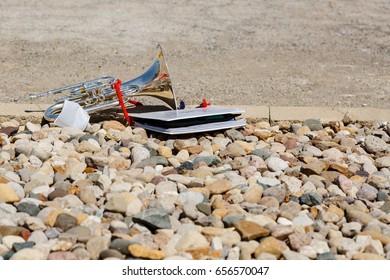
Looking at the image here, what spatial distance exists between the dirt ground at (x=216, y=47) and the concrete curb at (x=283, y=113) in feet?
1.22

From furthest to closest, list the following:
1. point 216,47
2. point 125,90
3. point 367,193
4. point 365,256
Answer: point 216,47
point 125,90
point 367,193
point 365,256

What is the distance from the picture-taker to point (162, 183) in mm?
3914

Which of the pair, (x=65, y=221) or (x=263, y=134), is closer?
(x=65, y=221)

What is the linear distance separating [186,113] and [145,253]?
1887 millimetres

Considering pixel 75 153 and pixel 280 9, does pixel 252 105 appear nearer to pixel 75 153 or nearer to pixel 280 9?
pixel 75 153

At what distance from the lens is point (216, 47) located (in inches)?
293

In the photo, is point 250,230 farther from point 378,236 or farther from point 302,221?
point 378,236

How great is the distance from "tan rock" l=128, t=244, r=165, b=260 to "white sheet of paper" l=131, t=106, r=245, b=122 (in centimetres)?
170

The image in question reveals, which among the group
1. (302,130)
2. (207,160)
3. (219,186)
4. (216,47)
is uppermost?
(219,186)

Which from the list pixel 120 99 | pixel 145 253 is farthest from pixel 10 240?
pixel 120 99

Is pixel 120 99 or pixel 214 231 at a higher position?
pixel 214 231

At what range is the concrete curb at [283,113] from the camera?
5195 mm
